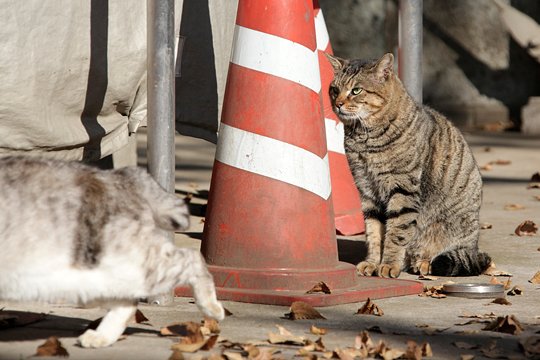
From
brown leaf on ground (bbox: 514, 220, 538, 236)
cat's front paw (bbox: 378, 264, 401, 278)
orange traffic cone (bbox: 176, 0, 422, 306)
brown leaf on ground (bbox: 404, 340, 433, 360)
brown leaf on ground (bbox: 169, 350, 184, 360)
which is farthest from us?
brown leaf on ground (bbox: 514, 220, 538, 236)

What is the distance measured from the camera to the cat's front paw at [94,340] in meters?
4.17

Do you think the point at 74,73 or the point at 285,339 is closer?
the point at 285,339

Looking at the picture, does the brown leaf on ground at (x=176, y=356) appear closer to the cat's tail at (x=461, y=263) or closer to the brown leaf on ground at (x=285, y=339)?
the brown leaf on ground at (x=285, y=339)

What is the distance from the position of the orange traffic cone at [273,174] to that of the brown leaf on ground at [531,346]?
3.61ft

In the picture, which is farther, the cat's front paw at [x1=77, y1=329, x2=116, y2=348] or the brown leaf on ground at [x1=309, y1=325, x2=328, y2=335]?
the brown leaf on ground at [x1=309, y1=325, x2=328, y2=335]

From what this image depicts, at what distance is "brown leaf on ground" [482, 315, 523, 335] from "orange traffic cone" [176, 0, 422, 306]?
0.83m

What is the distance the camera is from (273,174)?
17.5ft

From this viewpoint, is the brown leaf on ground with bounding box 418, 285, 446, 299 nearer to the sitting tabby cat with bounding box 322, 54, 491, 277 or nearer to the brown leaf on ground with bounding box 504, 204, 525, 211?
the sitting tabby cat with bounding box 322, 54, 491, 277

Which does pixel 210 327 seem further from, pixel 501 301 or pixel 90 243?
pixel 501 301

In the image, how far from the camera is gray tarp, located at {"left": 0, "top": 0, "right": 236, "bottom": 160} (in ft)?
18.9

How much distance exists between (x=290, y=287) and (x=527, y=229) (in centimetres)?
265

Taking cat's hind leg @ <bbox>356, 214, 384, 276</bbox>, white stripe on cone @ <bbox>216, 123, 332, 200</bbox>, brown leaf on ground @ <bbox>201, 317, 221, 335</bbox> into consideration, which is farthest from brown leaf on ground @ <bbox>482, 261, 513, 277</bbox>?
brown leaf on ground @ <bbox>201, 317, 221, 335</bbox>

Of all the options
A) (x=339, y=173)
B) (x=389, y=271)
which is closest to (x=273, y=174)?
(x=389, y=271)

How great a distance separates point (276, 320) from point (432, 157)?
2014 millimetres
